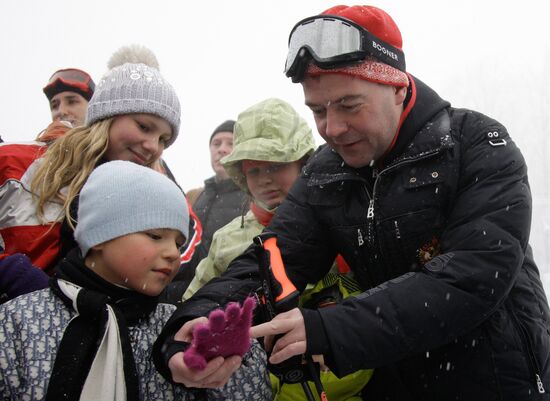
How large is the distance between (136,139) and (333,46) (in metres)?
1.18

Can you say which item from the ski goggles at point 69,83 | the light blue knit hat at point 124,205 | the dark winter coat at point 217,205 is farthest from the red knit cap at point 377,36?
the dark winter coat at point 217,205

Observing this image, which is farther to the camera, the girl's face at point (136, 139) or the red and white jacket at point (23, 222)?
the girl's face at point (136, 139)

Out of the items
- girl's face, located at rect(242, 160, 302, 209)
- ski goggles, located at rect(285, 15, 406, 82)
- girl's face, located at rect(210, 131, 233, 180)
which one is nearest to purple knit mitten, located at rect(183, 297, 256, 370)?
ski goggles, located at rect(285, 15, 406, 82)

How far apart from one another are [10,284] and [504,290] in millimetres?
1771

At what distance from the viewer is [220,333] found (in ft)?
4.41

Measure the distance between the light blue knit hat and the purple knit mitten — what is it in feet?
2.27

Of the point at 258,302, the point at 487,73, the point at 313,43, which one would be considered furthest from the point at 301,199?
the point at 487,73

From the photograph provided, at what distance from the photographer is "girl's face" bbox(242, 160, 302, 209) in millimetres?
2994

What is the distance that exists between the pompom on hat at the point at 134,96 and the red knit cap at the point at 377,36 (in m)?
1.06

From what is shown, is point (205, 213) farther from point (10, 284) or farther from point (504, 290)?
point (504, 290)

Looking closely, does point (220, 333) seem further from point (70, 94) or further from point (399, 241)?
Answer: point (70, 94)

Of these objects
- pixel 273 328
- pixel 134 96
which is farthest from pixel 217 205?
pixel 273 328

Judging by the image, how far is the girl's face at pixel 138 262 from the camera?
6.15 ft

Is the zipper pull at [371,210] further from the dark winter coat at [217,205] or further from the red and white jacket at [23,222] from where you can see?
the dark winter coat at [217,205]
